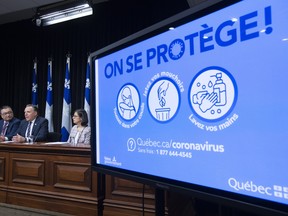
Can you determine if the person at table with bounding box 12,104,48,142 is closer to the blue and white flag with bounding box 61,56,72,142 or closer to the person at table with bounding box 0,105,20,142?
the person at table with bounding box 0,105,20,142

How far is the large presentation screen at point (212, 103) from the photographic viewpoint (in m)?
0.78

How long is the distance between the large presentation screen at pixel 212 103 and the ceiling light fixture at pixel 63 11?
10.3 ft

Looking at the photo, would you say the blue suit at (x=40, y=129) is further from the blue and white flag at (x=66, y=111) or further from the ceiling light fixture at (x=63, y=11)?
the ceiling light fixture at (x=63, y=11)

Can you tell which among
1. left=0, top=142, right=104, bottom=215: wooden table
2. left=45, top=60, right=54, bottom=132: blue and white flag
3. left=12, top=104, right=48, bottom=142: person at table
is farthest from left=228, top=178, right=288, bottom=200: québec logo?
left=45, top=60, right=54, bottom=132: blue and white flag

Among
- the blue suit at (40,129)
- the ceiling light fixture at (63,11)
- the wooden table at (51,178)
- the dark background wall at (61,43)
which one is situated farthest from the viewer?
the dark background wall at (61,43)

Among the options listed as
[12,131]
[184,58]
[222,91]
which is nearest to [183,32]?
[184,58]

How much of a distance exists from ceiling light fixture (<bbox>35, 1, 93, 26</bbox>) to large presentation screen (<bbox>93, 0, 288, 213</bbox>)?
3128 millimetres

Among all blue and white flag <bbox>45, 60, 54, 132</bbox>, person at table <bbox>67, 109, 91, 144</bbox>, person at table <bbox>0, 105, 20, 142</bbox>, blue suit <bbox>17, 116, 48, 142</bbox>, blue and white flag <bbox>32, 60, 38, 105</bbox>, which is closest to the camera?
person at table <bbox>67, 109, 91, 144</bbox>

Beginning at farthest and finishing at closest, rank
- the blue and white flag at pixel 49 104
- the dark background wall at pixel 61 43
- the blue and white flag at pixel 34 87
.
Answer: the blue and white flag at pixel 34 87, the blue and white flag at pixel 49 104, the dark background wall at pixel 61 43

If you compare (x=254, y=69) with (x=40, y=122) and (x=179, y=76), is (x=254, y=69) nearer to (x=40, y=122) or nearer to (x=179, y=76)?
(x=179, y=76)

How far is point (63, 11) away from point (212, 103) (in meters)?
3.97

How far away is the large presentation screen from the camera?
0.78 m

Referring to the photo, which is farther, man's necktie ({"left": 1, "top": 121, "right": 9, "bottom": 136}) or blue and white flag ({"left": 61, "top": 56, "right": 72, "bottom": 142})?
blue and white flag ({"left": 61, "top": 56, "right": 72, "bottom": 142})

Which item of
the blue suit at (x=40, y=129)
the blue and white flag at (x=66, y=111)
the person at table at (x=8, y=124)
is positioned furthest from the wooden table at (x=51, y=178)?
the blue and white flag at (x=66, y=111)
